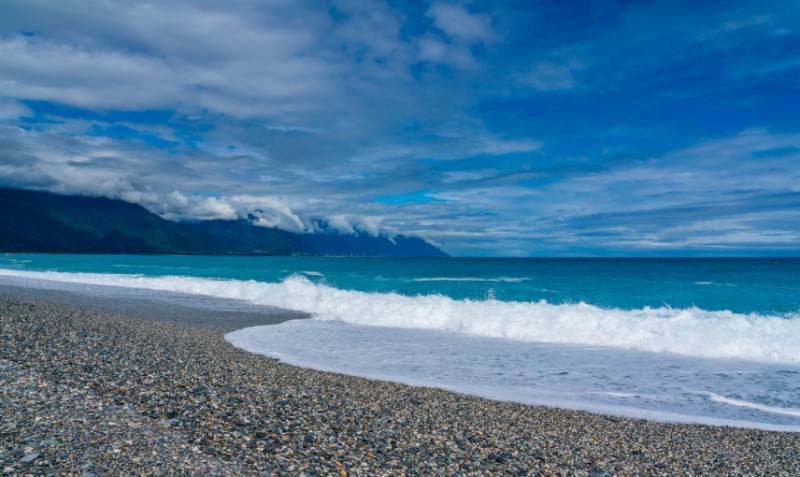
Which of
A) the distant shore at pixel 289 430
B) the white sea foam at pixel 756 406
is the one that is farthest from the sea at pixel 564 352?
the distant shore at pixel 289 430

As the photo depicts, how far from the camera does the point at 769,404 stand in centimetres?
1204

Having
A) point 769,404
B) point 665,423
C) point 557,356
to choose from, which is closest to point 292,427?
point 665,423

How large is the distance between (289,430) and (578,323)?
19008mm

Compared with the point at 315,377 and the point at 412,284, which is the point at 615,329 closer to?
the point at 315,377

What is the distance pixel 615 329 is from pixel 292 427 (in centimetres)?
1833

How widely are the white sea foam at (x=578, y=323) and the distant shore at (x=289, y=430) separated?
10889 millimetres

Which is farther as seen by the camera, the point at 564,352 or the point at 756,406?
the point at 564,352

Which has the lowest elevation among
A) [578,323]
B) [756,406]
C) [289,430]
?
[289,430]

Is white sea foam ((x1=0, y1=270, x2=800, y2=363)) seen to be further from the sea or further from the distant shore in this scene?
the distant shore

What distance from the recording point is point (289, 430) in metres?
7.41

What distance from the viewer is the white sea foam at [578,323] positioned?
63.4ft

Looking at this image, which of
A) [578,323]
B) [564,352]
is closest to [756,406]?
[564,352]

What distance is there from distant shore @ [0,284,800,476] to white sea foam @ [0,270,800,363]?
10889mm

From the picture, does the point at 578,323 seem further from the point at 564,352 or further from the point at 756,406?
the point at 756,406
